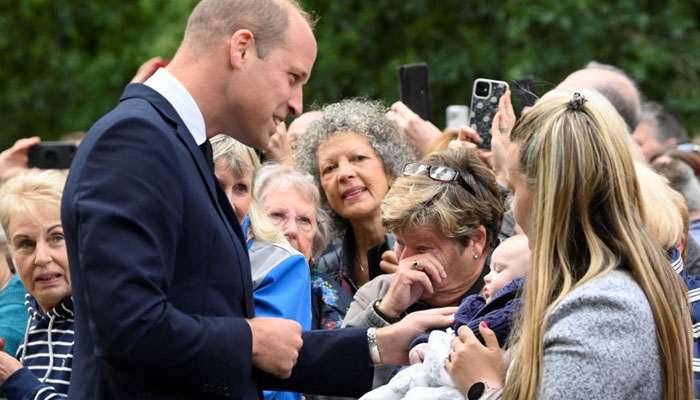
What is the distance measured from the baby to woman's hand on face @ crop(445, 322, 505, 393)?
0.06 m

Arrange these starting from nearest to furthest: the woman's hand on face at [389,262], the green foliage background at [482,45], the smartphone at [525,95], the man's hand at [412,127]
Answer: the woman's hand on face at [389,262], the smartphone at [525,95], the man's hand at [412,127], the green foliage background at [482,45]

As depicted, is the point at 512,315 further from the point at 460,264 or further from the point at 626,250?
the point at 460,264

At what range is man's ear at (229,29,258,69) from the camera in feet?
9.50

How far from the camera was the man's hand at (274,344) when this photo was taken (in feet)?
9.07

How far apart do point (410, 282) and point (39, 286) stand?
5.02 feet

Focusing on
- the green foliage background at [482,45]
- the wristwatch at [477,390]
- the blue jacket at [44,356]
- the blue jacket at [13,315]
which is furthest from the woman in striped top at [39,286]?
the green foliage background at [482,45]

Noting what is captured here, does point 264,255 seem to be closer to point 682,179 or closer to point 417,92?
point 417,92

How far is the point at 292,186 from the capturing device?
4855mm

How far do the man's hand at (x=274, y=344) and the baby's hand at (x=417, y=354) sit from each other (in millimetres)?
459

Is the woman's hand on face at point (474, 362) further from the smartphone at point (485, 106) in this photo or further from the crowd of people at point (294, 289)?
the smartphone at point (485, 106)

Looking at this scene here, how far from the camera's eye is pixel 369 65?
444 inches

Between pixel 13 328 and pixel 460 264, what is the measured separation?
182cm

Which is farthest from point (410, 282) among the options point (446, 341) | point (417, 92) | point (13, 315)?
point (417, 92)

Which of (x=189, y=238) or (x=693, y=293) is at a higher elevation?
(x=189, y=238)
